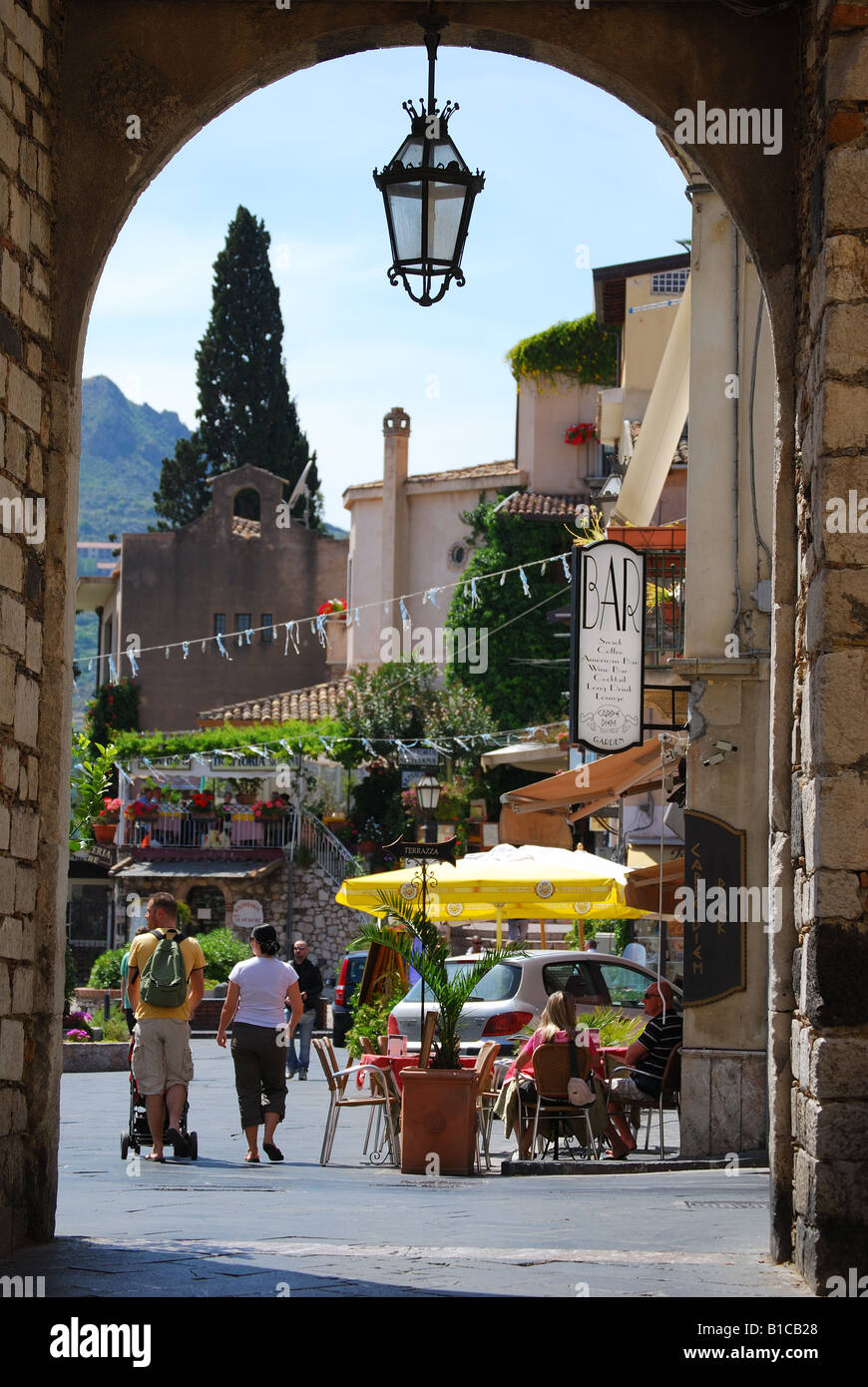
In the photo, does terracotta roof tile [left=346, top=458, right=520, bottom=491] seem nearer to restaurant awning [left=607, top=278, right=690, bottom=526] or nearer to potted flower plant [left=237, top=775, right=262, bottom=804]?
potted flower plant [left=237, top=775, right=262, bottom=804]

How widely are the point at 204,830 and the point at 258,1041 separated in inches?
1120

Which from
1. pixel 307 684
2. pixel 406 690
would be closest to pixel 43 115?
pixel 406 690

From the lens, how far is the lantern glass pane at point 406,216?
22.9 feet

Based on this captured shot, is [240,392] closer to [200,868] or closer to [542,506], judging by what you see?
[542,506]

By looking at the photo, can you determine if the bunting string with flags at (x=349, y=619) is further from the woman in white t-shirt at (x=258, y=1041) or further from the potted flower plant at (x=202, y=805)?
the woman in white t-shirt at (x=258, y=1041)

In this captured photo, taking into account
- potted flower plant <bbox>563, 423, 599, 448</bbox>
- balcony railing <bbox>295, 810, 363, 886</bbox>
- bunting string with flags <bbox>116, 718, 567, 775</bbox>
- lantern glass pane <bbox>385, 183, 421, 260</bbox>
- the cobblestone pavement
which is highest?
potted flower plant <bbox>563, 423, 599, 448</bbox>

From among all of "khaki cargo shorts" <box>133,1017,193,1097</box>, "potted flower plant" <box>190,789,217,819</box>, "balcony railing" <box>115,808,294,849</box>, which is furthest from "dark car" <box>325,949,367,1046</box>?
"khaki cargo shorts" <box>133,1017,193,1097</box>

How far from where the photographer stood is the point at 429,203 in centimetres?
696

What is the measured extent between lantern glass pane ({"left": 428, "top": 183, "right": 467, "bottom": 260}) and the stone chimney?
3961cm

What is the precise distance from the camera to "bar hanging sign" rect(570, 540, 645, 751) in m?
13.1

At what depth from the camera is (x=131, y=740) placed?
135 feet

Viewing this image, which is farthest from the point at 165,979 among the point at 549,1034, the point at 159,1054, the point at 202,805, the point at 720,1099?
the point at 202,805

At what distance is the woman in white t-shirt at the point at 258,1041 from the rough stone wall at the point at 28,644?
4.71 metres
